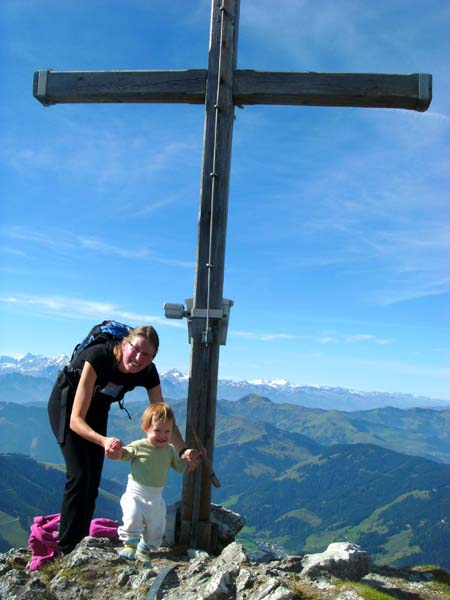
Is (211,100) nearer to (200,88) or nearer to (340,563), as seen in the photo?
(200,88)

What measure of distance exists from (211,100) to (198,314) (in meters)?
2.74

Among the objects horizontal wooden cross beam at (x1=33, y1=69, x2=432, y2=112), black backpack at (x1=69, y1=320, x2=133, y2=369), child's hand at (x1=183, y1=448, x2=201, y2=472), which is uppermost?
horizontal wooden cross beam at (x1=33, y1=69, x2=432, y2=112)

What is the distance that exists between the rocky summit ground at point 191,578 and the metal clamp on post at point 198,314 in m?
2.42

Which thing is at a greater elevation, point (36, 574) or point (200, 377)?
point (200, 377)

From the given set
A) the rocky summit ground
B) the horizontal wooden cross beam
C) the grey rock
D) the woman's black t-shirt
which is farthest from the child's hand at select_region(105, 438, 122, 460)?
the horizontal wooden cross beam

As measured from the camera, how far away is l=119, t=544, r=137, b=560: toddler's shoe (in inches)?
201

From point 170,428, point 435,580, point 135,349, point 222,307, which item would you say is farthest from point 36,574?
point 435,580

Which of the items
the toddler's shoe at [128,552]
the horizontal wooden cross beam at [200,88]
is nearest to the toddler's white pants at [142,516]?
the toddler's shoe at [128,552]

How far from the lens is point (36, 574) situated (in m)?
4.77

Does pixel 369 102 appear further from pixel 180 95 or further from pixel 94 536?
pixel 94 536

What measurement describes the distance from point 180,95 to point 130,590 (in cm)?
563

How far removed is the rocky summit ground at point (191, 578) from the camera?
4.13 meters

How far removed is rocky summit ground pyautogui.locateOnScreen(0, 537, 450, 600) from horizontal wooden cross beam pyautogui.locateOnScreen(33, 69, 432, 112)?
5.29 meters

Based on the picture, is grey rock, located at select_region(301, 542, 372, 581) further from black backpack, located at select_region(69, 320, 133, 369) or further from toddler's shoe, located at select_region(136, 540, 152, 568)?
black backpack, located at select_region(69, 320, 133, 369)
